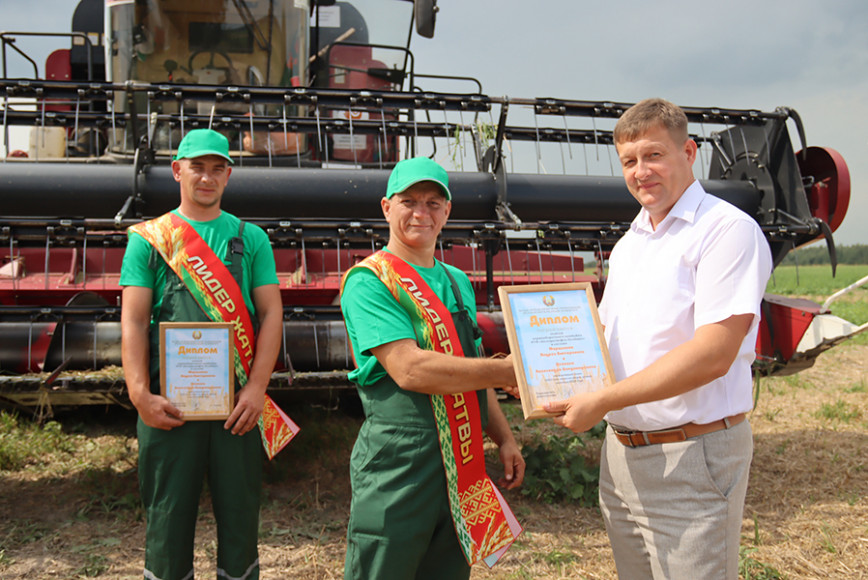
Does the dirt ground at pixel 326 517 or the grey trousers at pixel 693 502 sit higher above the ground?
the grey trousers at pixel 693 502

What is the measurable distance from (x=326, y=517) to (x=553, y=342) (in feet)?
8.57

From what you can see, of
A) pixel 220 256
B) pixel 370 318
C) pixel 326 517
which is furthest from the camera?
pixel 326 517

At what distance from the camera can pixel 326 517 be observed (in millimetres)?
4133

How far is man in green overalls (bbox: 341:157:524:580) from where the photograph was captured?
1.99 m

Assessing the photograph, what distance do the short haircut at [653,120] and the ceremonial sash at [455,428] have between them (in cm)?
76

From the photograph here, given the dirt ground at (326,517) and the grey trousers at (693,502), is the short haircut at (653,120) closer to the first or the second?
the grey trousers at (693,502)

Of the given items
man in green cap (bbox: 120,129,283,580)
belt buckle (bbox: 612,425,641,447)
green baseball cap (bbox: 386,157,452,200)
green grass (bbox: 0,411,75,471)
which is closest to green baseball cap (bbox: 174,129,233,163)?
man in green cap (bbox: 120,129,283,580)

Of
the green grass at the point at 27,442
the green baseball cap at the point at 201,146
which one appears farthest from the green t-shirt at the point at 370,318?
the green grass at the point at 27,442

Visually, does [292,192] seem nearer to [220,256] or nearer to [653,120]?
[220,256]

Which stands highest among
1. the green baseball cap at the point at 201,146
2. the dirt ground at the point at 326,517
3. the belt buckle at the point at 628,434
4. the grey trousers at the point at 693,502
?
the green baseball cap at the point at 201,146

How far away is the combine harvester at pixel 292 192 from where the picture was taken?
12.0ft

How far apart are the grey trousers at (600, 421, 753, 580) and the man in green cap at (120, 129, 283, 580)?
1.52 metres

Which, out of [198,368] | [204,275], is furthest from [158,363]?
[204,275]

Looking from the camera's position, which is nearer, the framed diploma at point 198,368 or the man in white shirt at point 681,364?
the man in white shirt at point 681,364
